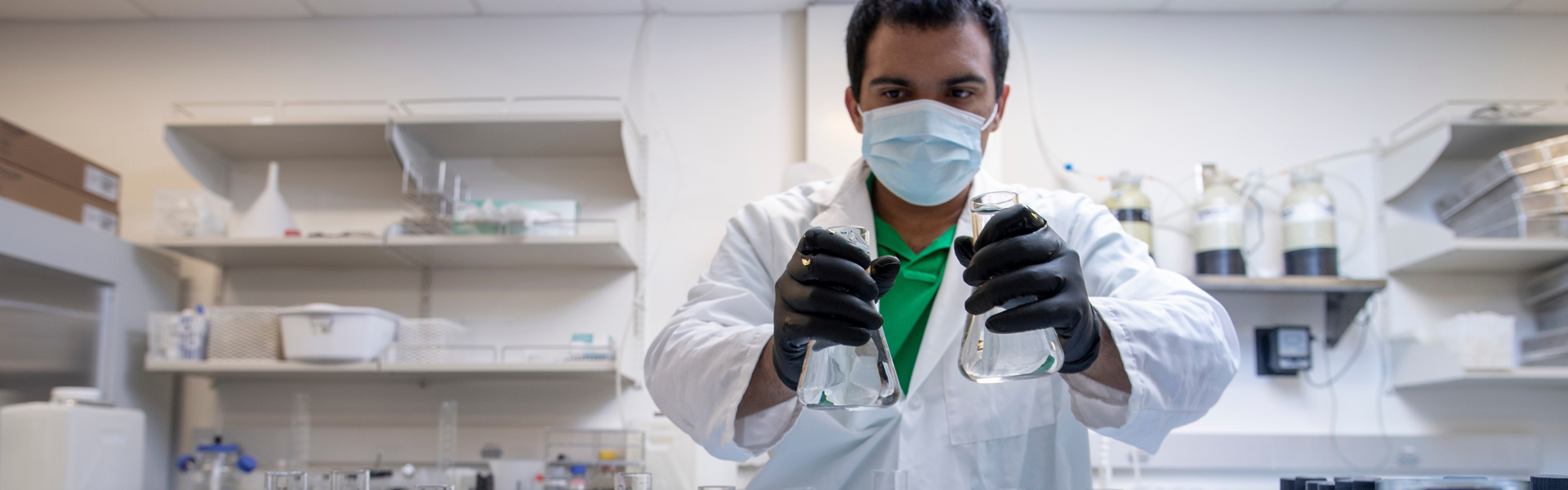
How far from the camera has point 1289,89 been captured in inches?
114

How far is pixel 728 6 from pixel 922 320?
6.26 ft

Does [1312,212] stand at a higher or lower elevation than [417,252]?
higher

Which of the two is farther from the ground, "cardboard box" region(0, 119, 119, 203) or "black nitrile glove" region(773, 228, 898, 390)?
"cardboard box" region(0, 119, 119, 203)

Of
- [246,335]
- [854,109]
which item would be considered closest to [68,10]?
[246,335]

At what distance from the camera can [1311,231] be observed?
2.60 metres

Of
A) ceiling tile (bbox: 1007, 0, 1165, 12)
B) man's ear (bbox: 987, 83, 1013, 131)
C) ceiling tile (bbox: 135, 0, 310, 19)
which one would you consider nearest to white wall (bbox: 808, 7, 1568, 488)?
ceiling tile (bbox: 1007, 0, 1165, 12)

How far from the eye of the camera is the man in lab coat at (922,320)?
0.90 m

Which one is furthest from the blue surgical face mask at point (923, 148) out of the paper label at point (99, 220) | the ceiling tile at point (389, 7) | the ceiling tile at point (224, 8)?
the ceiling tile at point (224, 8)

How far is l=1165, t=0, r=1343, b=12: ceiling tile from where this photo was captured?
2.88 m

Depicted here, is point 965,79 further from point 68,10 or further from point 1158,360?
point 68,10

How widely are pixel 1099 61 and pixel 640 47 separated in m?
1.46

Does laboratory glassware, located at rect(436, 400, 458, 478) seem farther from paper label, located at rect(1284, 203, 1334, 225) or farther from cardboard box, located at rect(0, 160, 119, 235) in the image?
paper label, located at rect(1284, 203, 1334, 225)

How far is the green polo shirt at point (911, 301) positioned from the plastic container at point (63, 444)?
193 cm

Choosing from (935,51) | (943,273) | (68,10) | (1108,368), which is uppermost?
(68,10)
